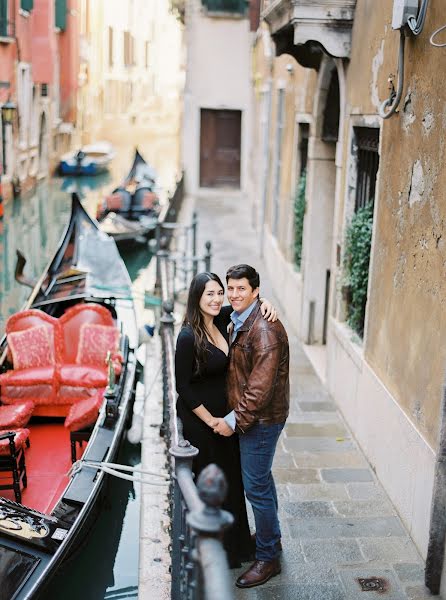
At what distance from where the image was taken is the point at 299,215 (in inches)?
319

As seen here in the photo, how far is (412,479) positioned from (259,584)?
3.16 feet

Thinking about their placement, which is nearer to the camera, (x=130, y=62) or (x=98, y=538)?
(x=98, y=538)

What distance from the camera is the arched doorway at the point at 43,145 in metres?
25.3

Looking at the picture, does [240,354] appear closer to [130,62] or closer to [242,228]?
[242,228]

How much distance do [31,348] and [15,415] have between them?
70 centimetres

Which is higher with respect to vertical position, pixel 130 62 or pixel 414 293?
pixel 130 62

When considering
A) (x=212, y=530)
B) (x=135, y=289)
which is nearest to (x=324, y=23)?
(x=212, y=530)

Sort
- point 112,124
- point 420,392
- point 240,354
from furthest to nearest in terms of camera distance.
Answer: point 112,124
point 420,392
point 240,354

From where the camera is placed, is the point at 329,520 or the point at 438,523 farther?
the point at 329,520

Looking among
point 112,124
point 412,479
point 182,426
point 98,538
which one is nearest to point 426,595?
point 412,479

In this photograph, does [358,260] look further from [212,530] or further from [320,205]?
[212,530]

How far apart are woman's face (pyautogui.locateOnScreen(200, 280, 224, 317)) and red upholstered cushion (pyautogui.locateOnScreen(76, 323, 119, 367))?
2.81 meters

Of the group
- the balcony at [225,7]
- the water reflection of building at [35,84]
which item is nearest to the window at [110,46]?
the water reflection of building at [35,84]

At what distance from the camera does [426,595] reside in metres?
3.54
